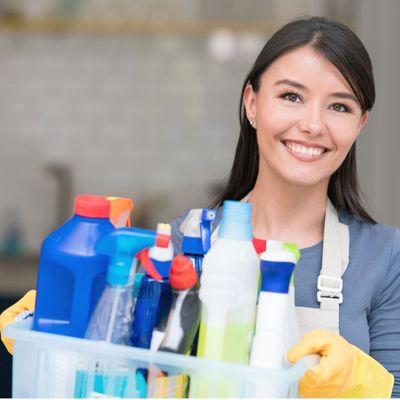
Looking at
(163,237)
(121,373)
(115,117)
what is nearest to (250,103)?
(163,237)

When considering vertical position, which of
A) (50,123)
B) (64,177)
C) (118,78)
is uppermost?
(118,78)

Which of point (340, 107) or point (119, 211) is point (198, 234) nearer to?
point (119, 211)

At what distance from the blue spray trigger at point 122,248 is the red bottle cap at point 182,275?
0.14 ft

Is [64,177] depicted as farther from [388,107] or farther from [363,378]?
[363,378]

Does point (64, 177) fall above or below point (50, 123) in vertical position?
below

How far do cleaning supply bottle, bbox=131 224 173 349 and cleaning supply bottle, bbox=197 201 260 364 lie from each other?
2.1 inches

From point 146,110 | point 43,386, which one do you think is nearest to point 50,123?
point 146,110

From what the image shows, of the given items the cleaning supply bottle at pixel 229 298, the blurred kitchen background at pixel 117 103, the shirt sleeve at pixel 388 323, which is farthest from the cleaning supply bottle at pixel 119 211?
the blurred kitchen background at pixel 117 103

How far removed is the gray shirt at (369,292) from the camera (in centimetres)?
130

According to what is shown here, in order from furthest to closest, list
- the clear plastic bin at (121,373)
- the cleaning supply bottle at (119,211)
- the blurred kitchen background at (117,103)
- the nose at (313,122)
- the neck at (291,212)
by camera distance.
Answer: the blurred kitchen background at (117,103), the neck at (291,212), the nose at (313,122), the cleaning supply bottle at (119,211), the clear plastic bin at (121,373)

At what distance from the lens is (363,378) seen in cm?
98

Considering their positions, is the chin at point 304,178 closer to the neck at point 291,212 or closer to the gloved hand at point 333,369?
the neck at point 291,212

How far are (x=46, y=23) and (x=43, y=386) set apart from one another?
128 inches

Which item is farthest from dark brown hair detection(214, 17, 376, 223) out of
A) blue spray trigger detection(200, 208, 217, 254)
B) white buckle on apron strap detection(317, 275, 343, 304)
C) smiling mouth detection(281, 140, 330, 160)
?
blue spray trigger detection(200, 208, 217, 254)
